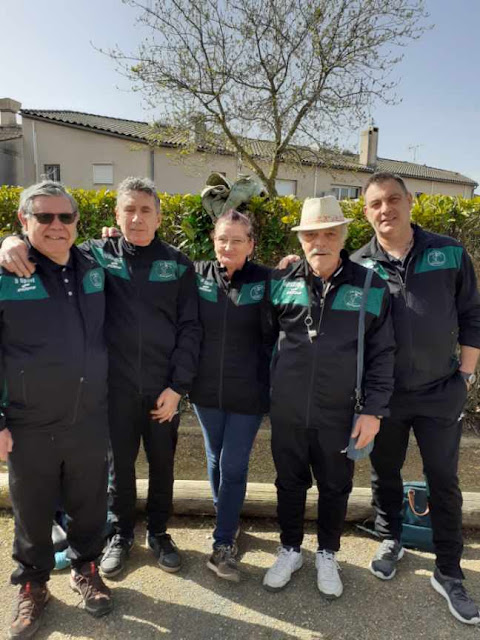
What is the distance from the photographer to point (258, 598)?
8.45 ft

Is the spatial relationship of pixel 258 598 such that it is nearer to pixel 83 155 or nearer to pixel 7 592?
pixel 7 592

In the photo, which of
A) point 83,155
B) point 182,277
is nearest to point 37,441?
point 182,277

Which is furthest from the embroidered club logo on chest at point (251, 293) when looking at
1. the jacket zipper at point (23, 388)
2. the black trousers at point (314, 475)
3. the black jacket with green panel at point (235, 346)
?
the jacket zipper at point (23, 388)

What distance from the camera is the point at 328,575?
103 inches

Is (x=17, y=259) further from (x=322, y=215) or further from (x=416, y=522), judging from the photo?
(x=416, y=522)

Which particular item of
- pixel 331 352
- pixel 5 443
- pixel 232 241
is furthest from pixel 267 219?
pixel 5 443

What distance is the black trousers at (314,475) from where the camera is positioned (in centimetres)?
250

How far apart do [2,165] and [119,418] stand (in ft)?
84.6

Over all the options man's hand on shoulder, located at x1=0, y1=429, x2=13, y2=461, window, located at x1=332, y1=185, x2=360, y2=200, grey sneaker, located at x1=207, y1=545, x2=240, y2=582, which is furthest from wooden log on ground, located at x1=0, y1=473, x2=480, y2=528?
window, located at x1=332, y1=185, x2=360, y2=200

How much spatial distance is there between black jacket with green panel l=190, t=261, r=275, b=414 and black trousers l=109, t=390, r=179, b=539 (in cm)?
32

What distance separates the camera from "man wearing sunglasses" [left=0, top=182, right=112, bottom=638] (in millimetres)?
2164

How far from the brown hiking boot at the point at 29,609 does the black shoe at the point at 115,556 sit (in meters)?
0.35

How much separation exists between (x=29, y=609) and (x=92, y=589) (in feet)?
1.05

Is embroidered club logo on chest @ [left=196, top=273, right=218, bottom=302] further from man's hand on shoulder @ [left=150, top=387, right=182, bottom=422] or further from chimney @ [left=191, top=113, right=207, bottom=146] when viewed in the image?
chimney @ [left=191, top=113, right=207, bottom=146]
